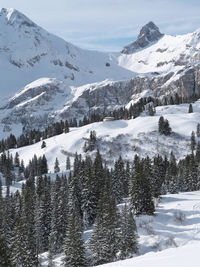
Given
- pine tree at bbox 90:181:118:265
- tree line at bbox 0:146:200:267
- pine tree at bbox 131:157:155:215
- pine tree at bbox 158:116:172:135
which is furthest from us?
pine tree at bbox 158:116:172:135

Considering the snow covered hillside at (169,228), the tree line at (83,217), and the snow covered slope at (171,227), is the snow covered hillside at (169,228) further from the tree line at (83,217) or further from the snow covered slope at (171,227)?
the tree line at (83,217)

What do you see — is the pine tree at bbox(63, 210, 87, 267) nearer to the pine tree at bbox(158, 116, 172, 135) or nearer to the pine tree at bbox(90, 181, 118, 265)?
the pine tree at bbox(90, 181, 118, 265)

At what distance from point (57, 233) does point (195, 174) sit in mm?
47163

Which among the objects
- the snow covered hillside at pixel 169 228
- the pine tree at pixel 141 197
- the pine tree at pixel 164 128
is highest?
the pine tree at pixel 164 128

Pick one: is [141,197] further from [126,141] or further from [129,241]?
[126,141]

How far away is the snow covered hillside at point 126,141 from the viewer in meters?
134

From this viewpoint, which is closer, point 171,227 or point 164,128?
point 171,227

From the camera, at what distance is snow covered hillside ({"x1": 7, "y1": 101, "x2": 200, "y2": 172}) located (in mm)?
134250

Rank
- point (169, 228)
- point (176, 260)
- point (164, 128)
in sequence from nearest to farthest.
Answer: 1. point (176, 260)
2. point (169, 228)
3. point (164, 128)

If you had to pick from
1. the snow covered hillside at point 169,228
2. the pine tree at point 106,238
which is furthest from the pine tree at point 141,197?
the pine tree at point 106,238

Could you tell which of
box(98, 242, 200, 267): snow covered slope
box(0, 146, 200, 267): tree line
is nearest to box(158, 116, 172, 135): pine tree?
box(0, 146, 200, 267): tree line

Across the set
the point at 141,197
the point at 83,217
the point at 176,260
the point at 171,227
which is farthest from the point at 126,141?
the point at 176,260

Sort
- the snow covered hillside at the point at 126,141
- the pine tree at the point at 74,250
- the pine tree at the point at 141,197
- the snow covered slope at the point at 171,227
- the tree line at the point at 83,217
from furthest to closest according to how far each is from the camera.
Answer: the snow covered hillside at the point at 126,141, the pine tree at the point at 141,197, the snow covered slope at the point at 171,227, the tree line at the point at 83,217, the pine tree at the point at 74,250

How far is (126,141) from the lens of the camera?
472ft
